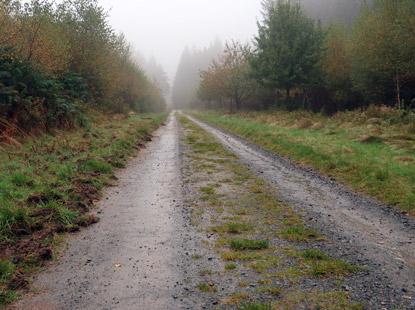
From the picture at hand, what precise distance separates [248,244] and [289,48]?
2702cm

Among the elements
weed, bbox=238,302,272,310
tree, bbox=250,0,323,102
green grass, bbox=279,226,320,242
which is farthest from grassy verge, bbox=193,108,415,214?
tree, bbox=250,0,323,102

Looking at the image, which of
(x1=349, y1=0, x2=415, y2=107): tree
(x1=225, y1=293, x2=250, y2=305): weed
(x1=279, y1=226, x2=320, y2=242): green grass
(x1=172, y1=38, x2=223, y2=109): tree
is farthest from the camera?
(x1=172, y1=38, x2=223, y2=109): tree

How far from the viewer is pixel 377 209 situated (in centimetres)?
630

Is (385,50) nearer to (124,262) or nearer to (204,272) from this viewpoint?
(204,272)

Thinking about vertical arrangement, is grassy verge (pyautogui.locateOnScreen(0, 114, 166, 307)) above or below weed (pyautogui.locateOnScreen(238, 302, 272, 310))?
above

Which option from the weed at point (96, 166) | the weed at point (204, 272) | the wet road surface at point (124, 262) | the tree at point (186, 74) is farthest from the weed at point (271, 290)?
the tree at point (186, 74)

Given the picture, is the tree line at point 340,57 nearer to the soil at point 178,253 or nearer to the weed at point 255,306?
the soil at point 178,253

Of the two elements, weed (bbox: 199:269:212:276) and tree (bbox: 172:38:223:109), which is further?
tree (bbox: 172:38:223:109)

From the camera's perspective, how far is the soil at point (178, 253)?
134 inches

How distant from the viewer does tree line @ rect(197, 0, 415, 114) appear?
20.4 m

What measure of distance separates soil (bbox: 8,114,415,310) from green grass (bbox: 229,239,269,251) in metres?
0.36

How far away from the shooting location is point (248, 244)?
457cm

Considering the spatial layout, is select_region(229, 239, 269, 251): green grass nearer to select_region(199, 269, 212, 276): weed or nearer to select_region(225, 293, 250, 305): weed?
select_region(199, 269, 212, 276): weed

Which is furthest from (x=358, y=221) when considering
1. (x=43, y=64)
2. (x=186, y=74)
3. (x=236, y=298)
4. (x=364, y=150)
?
(x=186, y=74)
